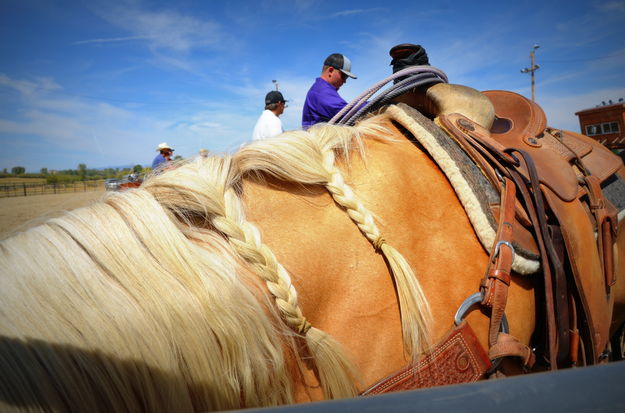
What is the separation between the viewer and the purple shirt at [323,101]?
2.66 meters

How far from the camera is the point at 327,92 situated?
270cm

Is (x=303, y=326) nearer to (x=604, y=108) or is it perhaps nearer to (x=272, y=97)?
(x=272, y=97)

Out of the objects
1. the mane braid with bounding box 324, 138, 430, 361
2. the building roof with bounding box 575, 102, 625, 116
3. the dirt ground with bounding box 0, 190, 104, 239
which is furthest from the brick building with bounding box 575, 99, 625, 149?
the dirt ground with bounding box 0, 190, 104, 239

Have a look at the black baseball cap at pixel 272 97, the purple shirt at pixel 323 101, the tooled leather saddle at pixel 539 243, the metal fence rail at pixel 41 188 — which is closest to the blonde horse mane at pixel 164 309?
the tooled leather saddle at pixel 539 243

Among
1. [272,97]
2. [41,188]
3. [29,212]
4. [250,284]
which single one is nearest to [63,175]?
[41,188]

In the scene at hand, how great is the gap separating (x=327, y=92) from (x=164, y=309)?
241cm

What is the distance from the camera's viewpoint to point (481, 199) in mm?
1039

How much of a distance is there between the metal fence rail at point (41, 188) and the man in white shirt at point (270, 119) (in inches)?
1215

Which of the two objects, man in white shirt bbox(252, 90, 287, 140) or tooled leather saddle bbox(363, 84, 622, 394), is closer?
tooled leather saddle bbox(363, 84, 622, 394)

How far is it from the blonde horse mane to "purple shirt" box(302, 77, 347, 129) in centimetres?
194

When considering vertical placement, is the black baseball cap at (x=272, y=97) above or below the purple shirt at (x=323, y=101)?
above

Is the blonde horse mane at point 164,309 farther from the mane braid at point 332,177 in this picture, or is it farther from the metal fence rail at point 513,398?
the metal fence rail at point 513,398

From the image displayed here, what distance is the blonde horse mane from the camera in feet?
1.94

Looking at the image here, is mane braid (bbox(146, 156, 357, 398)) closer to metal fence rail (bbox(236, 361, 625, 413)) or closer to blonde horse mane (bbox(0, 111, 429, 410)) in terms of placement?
blonde horse mane (bbox(0, 111, 429, 410))
